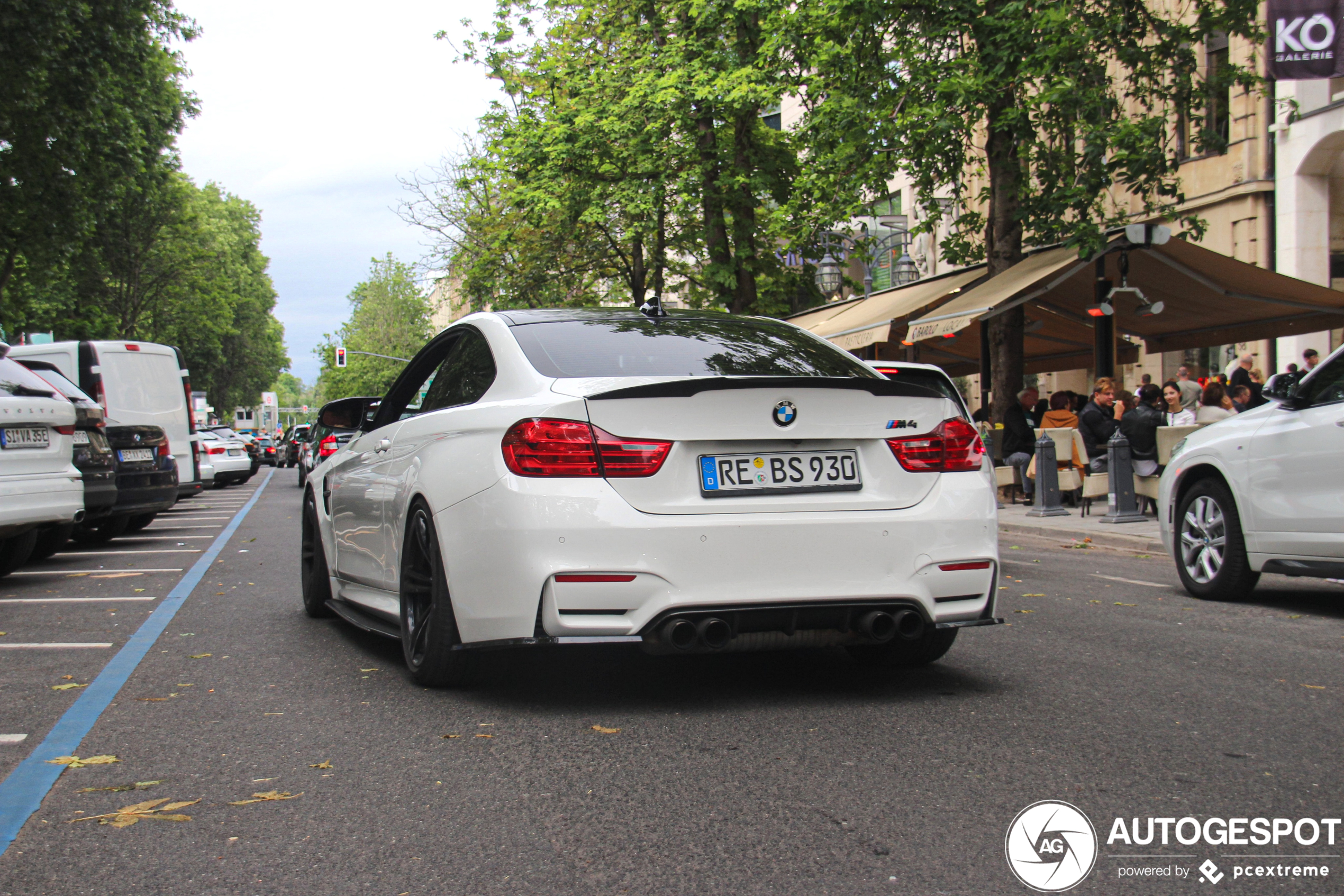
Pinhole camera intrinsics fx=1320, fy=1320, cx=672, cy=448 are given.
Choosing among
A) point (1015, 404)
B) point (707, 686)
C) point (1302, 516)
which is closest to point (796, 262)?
point (1015, 404)

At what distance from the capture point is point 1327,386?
738 cm

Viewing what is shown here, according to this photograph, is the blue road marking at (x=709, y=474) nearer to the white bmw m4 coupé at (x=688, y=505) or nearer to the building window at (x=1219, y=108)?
the white bmw m4 coupé at (x=688, y=505)

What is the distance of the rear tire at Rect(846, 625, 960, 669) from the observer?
17.3 ft

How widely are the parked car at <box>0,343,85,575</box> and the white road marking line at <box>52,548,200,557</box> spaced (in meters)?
2.30

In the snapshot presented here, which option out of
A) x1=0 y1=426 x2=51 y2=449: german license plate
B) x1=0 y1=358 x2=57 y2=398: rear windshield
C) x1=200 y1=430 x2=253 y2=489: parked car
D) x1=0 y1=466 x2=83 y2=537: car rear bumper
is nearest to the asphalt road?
x1=0 y1=466 x2=83 y2=537: car rear bumper

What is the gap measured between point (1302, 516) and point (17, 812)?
21.4ft

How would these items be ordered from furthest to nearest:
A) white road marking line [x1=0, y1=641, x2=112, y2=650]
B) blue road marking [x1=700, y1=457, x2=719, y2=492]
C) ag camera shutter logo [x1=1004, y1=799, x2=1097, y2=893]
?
1. white road marking line [x1=0, y1=641, x2=112, y2=650]
2. blue road marking [x1=700, y1=457, x2=719, y2=492]
3. ag camera shutter logo [x1=1004, y1=799, x2=1097, y2=893]

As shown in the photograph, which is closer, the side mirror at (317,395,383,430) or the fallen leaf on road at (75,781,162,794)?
the fallen leaf on road at (75,781,162,794)

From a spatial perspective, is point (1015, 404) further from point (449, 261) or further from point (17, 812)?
point (449, 261)

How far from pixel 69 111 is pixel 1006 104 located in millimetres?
16703

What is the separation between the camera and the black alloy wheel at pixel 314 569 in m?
7.34

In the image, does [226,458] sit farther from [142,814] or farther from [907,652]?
[142,814]

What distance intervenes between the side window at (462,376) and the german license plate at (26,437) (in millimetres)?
4916

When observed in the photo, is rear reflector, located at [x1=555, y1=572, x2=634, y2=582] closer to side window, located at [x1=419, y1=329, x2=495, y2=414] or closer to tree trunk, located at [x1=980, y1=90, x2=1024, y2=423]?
side window, located at [x1=419, y1=329, x2=495, y2=414]
